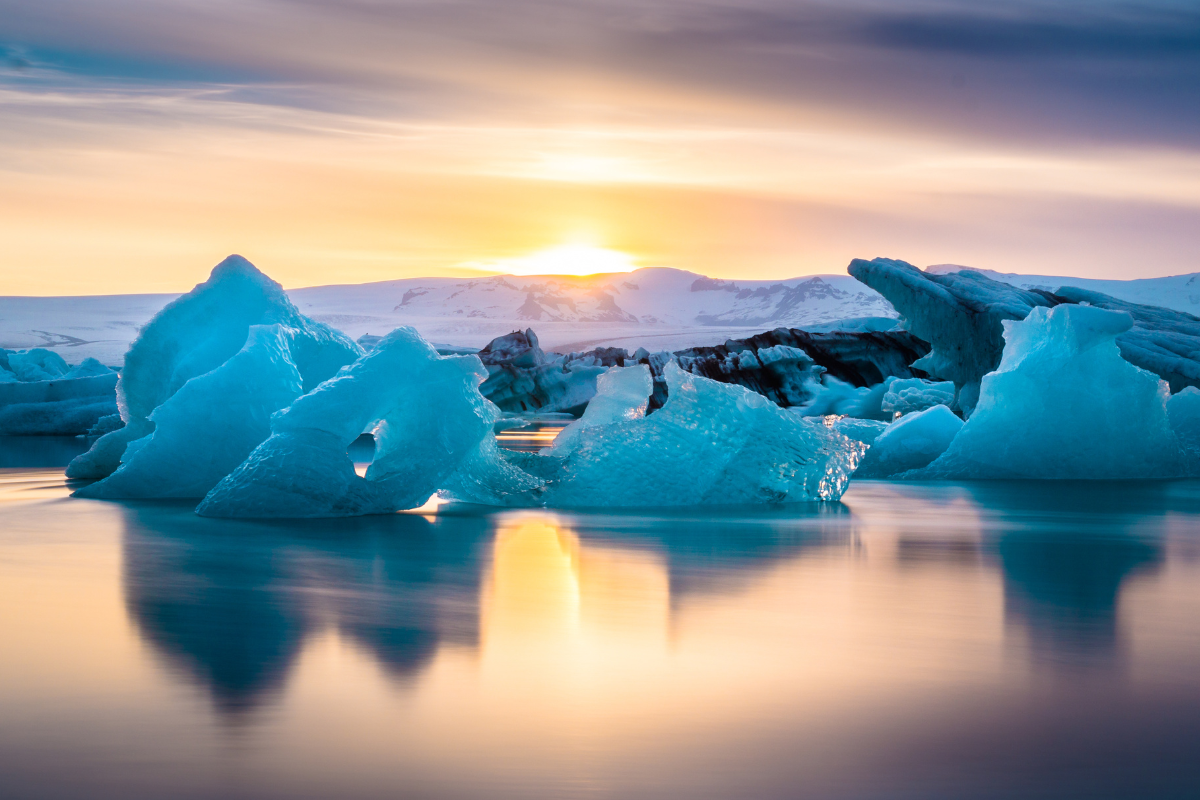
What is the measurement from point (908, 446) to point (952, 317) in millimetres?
4213

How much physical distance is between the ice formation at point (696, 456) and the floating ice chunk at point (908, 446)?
3001 millimetres

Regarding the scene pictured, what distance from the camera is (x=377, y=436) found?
6387 mm

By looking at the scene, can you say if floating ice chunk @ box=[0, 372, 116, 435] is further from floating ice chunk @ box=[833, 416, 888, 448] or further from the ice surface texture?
floating ice chunk @ box=[833, 416, 888, 448]

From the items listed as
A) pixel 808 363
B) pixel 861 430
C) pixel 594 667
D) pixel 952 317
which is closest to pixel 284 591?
pixel 594 667

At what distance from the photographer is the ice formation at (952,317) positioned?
13.5 meters

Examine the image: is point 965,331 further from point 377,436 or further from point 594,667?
point 594,667

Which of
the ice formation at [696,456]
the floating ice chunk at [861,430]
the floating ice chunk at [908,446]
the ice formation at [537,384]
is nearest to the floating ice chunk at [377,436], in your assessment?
the ice formation at [696,456]

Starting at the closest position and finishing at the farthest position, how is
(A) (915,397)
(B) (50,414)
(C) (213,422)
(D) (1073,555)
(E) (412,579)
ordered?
(E) (412,579)
(D) (1073,555)
(C) (213,422)
(A) (915,397)
(B) (50,414)

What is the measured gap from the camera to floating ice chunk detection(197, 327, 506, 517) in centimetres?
574

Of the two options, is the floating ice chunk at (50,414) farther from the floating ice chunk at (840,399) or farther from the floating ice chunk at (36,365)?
the floating ice chunk at (840,399)

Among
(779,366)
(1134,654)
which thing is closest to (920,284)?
(779,366)

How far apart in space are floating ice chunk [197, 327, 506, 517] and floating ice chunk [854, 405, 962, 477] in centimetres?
451

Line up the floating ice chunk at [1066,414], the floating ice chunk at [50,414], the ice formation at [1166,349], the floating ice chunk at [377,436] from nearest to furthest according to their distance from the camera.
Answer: the floating ice chunk at [377,436] < the floating ice chunk at [1066,414] < the ice formation at [1166,349] < the floating ice chunk at [50,414]

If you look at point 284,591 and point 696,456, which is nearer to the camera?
point 284,591
